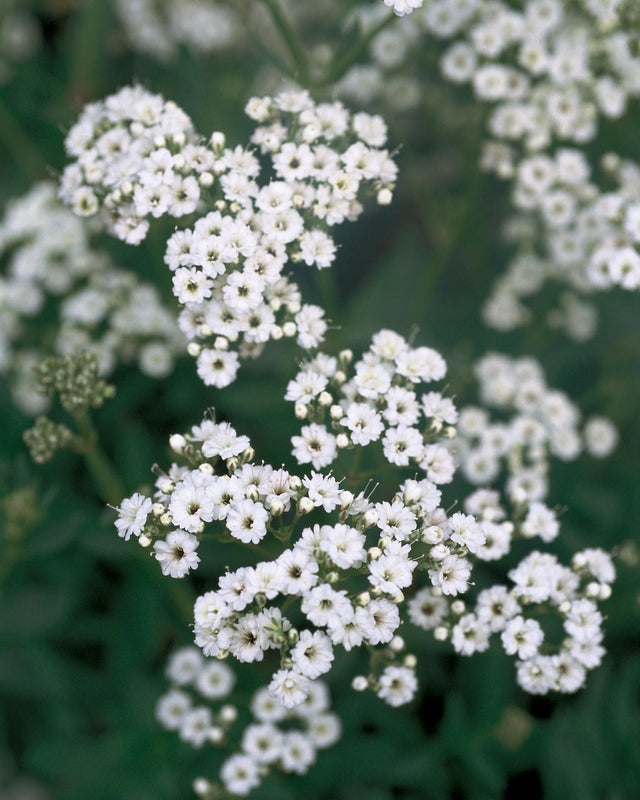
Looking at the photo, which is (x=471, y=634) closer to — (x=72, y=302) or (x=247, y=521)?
(x=247, y=521)

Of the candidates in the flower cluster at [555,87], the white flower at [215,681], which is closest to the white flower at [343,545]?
the white flower at [215,681]

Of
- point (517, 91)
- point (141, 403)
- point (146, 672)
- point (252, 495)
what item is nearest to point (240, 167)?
point (252, 495)

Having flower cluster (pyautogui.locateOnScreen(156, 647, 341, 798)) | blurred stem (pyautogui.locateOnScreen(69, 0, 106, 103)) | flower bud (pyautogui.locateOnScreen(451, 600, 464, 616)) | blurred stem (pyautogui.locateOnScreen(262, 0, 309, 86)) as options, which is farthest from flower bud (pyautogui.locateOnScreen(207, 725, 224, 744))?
blurred stem (pyautogui.locateOnScreen(69, 0, 106, 103))

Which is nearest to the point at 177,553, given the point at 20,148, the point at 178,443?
the point at 178,443

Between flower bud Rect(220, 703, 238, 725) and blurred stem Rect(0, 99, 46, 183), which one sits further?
blurred stem Rect(0, 99, 46, 183)

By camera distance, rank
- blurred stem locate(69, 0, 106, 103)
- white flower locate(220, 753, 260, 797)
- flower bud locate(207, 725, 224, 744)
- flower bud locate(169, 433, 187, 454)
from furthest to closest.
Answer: blurred stem locate(69, 0, 106, 103)
flower bud locate(207, 725, 224, 744)
white flower locate(220, 753, 260, 797)
flower bud locate(169, 433, 187, 454)

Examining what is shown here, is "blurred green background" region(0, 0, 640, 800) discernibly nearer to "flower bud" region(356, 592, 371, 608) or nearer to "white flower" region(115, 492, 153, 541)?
"white flower" region(115, 492, 153, 541)

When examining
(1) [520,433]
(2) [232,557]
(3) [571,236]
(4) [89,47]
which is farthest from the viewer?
(4) [89,47]

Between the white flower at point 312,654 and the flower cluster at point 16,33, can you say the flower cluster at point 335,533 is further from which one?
the flower cluster at point 16,33
